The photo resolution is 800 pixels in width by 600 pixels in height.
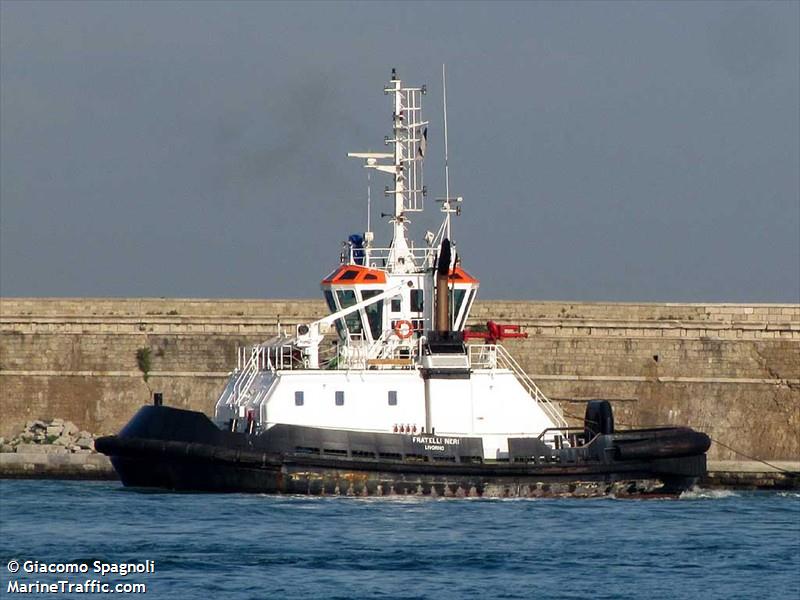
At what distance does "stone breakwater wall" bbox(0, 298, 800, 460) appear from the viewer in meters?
34.2

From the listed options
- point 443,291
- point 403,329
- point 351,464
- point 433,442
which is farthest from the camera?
point 403,329

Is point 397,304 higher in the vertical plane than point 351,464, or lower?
higher

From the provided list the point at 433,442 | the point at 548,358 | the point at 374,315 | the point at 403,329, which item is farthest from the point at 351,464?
the point at 548,358

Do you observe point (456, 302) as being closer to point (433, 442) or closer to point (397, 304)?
point (397, 304)

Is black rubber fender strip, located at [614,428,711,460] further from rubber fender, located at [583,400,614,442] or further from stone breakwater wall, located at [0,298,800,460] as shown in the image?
stone breakwater wall, located at [0,298,800,460]

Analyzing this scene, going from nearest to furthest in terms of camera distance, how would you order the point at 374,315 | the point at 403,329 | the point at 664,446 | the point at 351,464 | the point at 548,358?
the point at 351,464, the point at 664,446, the point at 403,329, the point at 374,315, the point at 548,358

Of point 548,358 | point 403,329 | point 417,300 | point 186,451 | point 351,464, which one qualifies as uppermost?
point 417,300

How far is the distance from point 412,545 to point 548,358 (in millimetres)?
13185

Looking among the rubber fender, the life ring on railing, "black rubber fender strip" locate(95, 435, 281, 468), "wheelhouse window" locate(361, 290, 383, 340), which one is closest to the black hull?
"black rubber fender strip" locate(95, 435, 281, 468)

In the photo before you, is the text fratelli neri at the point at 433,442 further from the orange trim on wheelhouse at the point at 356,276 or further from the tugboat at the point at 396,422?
the orange trim on wheelhouse at the point at 356,276

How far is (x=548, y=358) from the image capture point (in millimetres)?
34719

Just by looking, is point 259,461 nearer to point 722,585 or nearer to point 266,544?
point 266,544

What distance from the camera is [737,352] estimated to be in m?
34.6

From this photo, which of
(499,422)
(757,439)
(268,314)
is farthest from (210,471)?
(757,439)
